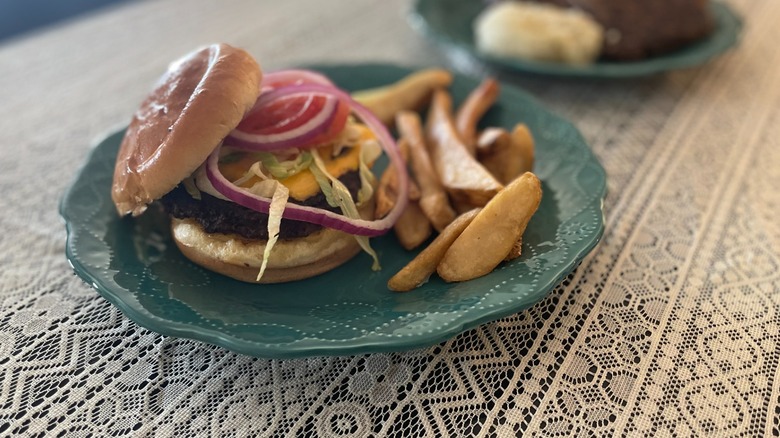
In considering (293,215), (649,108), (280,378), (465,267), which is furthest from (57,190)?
(649,108)

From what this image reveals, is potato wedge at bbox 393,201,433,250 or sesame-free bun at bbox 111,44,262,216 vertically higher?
sesame-free bun at bbox 111,44,262,216

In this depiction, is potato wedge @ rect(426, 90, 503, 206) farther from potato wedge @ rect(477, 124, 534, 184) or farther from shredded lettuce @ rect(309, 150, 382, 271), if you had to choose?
shredded lettuce @ rect(309, 150, 382, 271)

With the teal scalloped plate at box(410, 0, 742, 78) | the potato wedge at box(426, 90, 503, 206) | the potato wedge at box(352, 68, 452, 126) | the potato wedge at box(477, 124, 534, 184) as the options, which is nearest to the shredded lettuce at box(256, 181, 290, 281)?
the potato wedge at box(426, 90, 503, 206)

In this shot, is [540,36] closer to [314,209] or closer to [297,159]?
[297,159]

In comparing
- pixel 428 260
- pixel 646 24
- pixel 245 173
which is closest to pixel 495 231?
pixel 428 260

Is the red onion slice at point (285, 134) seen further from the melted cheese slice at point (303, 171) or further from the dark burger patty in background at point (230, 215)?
the dark burger patty in background at point (230, 215)

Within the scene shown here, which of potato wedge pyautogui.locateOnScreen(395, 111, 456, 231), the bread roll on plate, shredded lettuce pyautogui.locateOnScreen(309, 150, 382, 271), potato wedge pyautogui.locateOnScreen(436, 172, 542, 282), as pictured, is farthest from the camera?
the bread roll on plate
